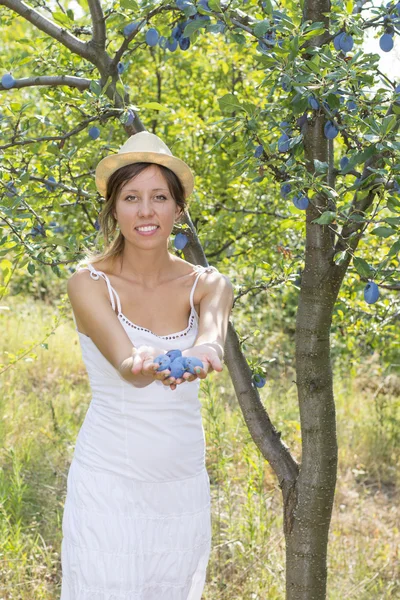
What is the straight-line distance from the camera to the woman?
6.27 feet

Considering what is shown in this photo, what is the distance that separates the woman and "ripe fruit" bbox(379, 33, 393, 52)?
63 cm

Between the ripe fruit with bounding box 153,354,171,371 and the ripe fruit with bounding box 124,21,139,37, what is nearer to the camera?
the ripe fruit with bounding box 153,354,171,371

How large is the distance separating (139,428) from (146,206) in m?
0.54

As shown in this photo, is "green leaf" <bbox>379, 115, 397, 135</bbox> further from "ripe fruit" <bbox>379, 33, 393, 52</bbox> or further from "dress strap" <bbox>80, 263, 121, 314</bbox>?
"dress strap" <bbox>80, 263, 121, 314</bbox>

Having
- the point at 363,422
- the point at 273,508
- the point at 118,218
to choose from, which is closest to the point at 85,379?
the point at 363,422

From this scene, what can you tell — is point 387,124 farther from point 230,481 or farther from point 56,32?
point 230,481

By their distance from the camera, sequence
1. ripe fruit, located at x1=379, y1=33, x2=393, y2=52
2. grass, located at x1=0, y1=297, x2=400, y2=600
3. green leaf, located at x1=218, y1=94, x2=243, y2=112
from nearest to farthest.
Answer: green leaf, located at x1=218, y1=94, x2=243, y2=112, ripe fruit, located at x1=379, y1=33, x2=393, y2=52, grass, located at x1=0, y1=297, x2=400, y2=600

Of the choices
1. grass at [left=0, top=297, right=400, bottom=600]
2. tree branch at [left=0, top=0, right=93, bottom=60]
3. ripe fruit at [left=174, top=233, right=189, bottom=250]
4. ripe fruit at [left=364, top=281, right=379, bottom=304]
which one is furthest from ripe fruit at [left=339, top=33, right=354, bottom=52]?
grass at [left=0, top=297, right=400, bottom=600]

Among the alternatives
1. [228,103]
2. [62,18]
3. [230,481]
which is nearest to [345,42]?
[228,103]

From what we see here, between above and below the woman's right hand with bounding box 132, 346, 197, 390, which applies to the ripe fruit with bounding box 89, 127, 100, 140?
above

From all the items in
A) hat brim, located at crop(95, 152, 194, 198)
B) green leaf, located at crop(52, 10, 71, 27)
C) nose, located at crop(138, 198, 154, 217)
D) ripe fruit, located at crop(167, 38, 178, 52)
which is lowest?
nose, located at crop(138, 198, 154, 217)

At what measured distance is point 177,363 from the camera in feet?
4.88

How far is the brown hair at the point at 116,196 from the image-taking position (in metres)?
2.04

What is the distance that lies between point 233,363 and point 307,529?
56cm
